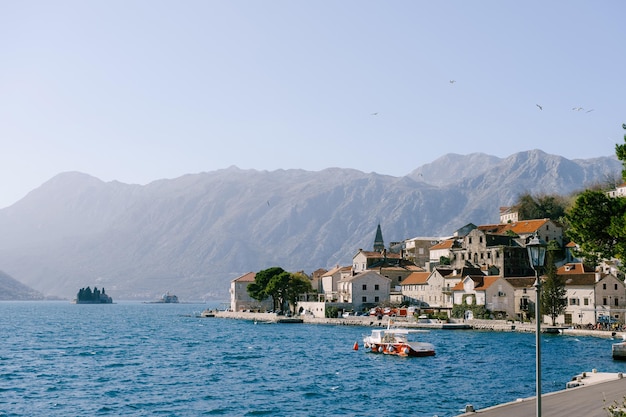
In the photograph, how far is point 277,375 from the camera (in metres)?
64.4

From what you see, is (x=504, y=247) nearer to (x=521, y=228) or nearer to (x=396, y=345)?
(x=521, y=228)

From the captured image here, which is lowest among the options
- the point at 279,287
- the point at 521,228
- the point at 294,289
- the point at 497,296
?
the point at 294,289

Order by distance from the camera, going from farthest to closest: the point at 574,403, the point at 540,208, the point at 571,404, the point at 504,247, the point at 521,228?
the point at 540,208 < the point at 521,228 < the point at 504,247 < the point at 574,403 < the point at 571,404

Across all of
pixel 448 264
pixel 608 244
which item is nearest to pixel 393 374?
pixel 608 244

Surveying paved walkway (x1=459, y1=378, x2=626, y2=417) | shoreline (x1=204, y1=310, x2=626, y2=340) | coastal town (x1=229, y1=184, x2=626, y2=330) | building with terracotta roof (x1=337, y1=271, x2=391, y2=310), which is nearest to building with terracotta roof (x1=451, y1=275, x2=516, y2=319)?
coastal town (x1=229, y1=184, x2=626, y2=330)

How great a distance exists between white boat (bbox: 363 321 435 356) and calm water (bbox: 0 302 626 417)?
1816 mm

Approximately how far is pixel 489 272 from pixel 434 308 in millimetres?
11831

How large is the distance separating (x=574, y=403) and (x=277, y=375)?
32.5 meters

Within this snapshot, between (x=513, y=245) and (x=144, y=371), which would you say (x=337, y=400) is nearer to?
(x=144, y=371)

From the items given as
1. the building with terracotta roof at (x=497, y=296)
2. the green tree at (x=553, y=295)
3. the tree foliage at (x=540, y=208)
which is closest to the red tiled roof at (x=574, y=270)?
the green tree at (x=553, y=295)

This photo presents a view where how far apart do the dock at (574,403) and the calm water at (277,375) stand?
6829 millimetres

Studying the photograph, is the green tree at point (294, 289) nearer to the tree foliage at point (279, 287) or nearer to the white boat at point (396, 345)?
the tree foliage at point (279, 287)

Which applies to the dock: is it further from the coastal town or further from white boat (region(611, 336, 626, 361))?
the coastal town

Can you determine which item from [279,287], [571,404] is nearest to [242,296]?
[279,287]
